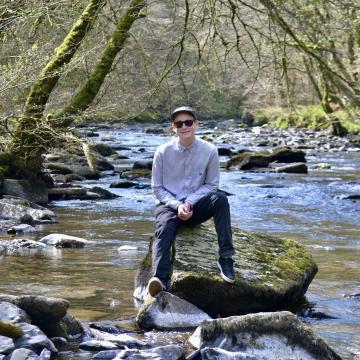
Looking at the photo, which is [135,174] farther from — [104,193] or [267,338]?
[267,338]

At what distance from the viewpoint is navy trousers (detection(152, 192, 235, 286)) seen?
6312mm

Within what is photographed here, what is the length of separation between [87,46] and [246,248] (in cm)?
773

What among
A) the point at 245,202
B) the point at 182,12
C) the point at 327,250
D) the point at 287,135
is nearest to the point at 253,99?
the point at 287,135

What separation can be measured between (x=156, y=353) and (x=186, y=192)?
6.47 ft

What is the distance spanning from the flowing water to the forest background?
166 centimetres

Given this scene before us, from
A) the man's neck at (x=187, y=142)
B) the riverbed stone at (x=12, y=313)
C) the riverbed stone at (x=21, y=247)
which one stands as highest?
the man's neck at (x=187, y=142)

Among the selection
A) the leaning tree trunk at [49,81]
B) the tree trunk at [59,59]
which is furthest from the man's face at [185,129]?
the tree trunk at [59,59]

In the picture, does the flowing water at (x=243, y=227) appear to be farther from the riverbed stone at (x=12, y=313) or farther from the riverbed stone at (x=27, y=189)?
the riverbed stone at (x=12, y=313)

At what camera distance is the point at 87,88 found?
1493 centimetres

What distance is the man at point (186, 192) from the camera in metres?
6.43

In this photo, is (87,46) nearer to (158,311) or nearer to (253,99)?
(158,311)

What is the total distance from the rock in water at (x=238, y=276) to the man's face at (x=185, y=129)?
0.82 metres

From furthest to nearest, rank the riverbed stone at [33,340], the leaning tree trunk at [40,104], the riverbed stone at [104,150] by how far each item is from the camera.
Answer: the riverbed stone at [104,150], the leaning tree trunk at [40,104], the riverbed stone at [33,340]

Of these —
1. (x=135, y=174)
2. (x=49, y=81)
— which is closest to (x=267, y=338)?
(x=49, y=81)
